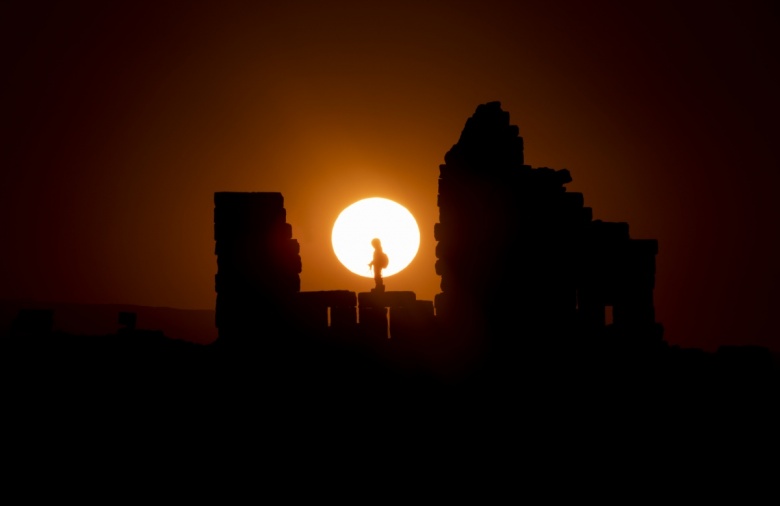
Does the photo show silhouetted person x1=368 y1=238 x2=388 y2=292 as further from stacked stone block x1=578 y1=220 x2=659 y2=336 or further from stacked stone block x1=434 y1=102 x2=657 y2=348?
stacked stone block x1=578 y1=220 x2=659 y2=336

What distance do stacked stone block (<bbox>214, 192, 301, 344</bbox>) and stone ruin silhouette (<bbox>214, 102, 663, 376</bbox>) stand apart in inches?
0.7

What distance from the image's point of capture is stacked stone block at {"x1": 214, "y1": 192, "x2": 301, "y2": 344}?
43.4 feet

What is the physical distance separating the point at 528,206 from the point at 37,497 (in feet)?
29.6

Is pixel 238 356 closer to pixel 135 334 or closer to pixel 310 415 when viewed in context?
pixel 310 415

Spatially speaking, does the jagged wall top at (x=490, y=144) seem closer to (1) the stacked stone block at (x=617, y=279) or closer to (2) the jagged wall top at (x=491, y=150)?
(2) the jagged wall top at (x=491, y=150)

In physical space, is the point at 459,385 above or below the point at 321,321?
below

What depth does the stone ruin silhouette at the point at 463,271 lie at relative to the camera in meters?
13.2

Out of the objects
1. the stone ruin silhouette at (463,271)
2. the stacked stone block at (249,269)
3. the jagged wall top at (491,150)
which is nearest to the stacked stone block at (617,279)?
the stone ruin silhouette at (463,271)

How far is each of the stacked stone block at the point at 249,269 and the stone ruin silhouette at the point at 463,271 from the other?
2 centimetres

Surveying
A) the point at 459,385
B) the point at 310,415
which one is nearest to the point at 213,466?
the point at 310,415

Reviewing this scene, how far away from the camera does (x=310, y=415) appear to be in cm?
1204

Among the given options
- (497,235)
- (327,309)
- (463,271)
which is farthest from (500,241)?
(327,309)

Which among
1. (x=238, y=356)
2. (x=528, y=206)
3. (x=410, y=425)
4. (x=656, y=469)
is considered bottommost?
(x=656, y=469)

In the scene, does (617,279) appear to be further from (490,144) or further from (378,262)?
(378,262)
